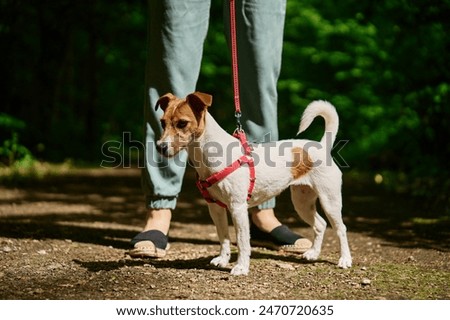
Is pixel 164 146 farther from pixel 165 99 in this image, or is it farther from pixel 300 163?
pixel 300 163

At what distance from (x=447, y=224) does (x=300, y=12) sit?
8.37 metres

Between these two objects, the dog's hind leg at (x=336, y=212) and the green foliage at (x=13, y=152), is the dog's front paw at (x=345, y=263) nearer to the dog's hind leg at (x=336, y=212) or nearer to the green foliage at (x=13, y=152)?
the dog's hind leg at (x=336, y=212)

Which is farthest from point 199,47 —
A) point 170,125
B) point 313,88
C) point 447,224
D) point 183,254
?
point 313,88

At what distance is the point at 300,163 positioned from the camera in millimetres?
3336

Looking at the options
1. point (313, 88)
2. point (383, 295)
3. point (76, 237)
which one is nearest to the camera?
point (383, 295)

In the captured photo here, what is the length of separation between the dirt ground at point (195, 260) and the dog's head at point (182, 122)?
706 mm

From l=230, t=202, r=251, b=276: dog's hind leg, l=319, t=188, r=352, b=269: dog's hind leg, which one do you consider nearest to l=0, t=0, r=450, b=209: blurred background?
l=319, t=188, r=352, b=269: dog's hind leg

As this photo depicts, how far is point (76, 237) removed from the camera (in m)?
4.42

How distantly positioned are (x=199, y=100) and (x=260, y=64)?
1.02 m

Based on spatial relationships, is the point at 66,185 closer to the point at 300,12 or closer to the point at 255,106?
the point at 255,106

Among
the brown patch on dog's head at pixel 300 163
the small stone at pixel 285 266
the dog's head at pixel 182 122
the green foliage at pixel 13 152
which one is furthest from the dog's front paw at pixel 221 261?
the green foliage at pixel 13 152

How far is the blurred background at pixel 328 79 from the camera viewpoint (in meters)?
6.84

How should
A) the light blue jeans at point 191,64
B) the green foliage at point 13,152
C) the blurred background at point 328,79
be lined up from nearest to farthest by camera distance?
the light blue jeans at point 191,64 → the blurred background at point 328,79 → the green foliage at point 13,152

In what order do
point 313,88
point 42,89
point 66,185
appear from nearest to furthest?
point 66,185, point 313,88, point 42,89
